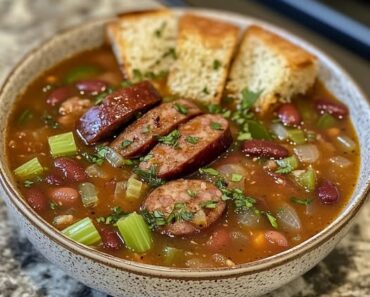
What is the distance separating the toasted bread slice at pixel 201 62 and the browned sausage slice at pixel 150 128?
32 cm

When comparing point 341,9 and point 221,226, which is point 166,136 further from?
point 341,9

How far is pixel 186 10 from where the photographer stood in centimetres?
322

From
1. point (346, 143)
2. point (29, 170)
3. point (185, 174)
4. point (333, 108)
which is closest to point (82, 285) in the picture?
point (29, 170)

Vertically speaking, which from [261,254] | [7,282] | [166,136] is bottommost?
[7,282]

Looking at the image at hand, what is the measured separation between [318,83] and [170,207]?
122 cm

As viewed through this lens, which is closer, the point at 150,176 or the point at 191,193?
the point at 191,193

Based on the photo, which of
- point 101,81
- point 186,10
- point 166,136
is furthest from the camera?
point 186,10

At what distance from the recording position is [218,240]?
7.00 feet

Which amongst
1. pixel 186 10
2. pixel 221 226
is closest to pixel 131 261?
pixel 221 226

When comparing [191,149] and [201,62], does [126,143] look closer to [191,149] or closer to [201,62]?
[191,149]

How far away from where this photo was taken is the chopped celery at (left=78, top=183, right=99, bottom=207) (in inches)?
88.7

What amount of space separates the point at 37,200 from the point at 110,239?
0.33m

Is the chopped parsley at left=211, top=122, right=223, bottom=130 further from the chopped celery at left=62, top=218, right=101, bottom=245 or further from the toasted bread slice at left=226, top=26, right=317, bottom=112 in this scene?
the chopped celery at left=62, top=218, right=101, bottom=245

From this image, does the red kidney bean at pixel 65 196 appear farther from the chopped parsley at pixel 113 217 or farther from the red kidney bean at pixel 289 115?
the red kidney bean at pixel 289 115
